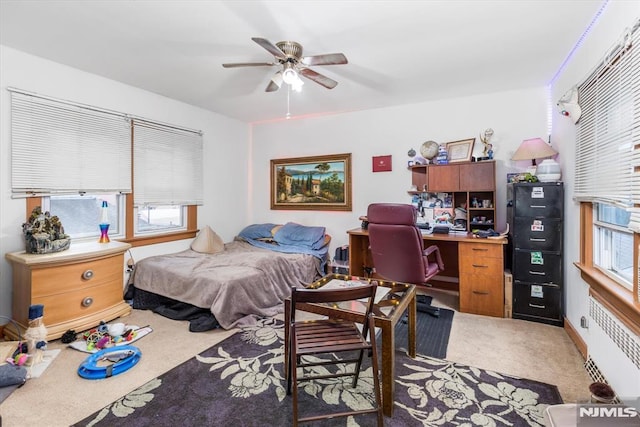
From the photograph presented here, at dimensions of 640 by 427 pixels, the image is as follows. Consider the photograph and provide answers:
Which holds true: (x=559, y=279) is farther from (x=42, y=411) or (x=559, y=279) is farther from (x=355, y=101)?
(x=42, y=411)

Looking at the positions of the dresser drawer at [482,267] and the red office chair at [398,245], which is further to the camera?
the dresser drawer at [482,267]

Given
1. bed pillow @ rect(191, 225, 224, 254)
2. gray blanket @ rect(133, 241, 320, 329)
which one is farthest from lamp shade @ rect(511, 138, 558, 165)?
bed pillow @ rect(191, 225, 224, 254)

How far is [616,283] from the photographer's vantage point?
1987mm

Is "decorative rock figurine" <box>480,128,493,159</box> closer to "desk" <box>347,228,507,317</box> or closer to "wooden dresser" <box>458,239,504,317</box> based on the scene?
"desk" <box>347,228,507,317</box>

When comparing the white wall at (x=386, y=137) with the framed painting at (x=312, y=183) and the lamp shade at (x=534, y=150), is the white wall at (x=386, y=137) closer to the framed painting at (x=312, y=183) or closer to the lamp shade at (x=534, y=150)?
the framed painting at (x=312, y=183)

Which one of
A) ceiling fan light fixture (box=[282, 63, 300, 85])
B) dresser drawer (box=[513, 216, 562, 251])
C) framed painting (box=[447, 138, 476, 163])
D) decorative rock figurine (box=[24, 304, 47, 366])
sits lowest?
decorative rock figurine (box=[24, 304, 47, 366])

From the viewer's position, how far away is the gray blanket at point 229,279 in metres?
2.98

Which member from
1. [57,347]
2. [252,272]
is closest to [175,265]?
[252,272]

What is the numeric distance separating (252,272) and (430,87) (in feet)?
9.47

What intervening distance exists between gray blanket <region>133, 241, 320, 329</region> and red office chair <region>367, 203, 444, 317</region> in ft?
3.85

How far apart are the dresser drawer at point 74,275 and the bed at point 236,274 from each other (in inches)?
16.7

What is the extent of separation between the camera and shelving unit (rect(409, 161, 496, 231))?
139 inches

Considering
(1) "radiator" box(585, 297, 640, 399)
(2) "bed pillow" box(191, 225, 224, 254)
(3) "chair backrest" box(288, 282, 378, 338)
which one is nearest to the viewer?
(1) "radiator" box(585, 297, 640, 399)

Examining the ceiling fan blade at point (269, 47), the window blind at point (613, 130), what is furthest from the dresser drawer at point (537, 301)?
the ceiling fan blade at point (269, 47)
